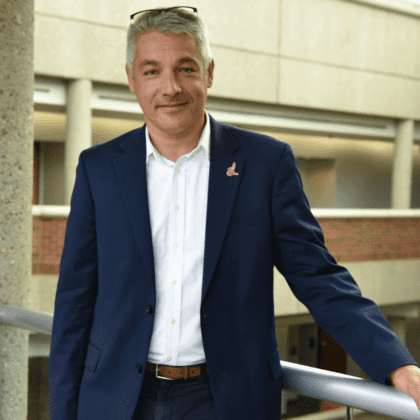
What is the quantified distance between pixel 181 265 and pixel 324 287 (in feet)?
1.25

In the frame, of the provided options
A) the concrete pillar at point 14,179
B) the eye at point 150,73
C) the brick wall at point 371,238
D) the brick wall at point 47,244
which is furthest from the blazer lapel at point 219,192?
the brick wall at point 371,238

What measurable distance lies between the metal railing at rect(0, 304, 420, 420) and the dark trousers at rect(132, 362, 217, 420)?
0.78 ft

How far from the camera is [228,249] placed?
5.23ft

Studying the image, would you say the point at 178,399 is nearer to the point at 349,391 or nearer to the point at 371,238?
the point at 349,391

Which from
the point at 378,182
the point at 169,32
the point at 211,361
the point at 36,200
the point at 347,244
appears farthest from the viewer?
the point at 378,182

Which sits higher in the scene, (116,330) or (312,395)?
(116,330)

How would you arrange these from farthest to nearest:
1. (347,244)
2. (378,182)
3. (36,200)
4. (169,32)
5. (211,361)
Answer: (378,182), (36,200), (347,244), (169,32), (211,361)

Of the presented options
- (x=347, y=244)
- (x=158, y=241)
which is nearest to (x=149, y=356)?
(x=158, y=241)

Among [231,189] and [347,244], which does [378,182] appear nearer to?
[347,244]

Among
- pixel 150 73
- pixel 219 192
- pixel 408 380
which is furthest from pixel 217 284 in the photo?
pixel 150 73

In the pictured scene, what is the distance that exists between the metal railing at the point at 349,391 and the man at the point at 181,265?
6cm

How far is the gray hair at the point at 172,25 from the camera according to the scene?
1678 mm

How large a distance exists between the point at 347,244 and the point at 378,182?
20.1ft

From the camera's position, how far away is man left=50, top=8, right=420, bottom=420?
1581 millimetres
